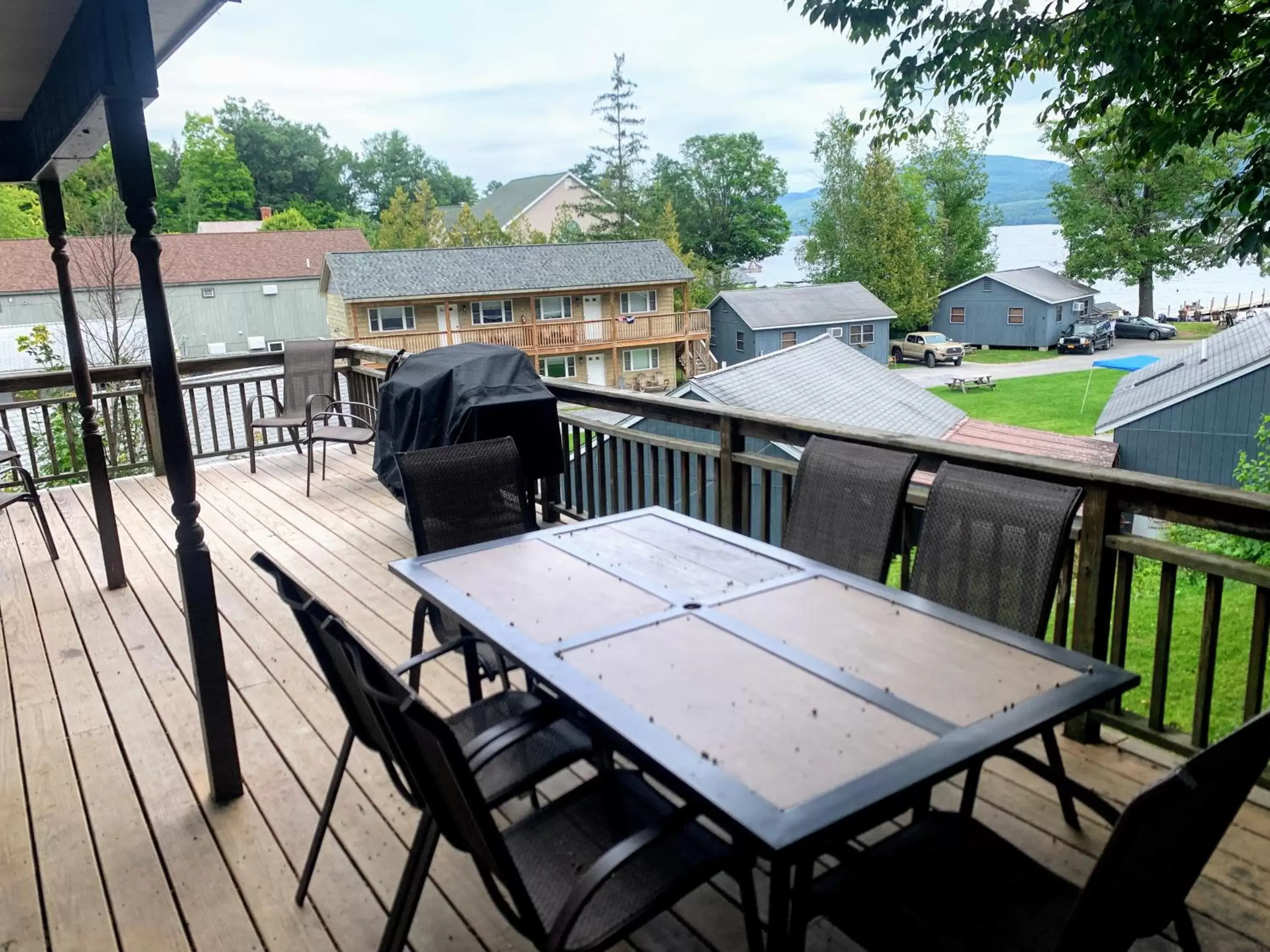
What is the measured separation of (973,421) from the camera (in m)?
18.9

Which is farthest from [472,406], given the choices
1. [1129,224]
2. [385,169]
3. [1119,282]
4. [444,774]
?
[385,169]

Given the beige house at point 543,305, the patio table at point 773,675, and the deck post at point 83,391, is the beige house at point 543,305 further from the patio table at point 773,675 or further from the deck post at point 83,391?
the patio table at point 773,675

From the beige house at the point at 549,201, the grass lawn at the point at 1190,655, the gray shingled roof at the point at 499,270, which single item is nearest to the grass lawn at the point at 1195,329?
the gray shingled roof at the point at 499,270

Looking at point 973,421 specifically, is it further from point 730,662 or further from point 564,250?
point 730,662

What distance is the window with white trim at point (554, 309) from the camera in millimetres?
25906

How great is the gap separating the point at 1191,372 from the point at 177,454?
59.4ft

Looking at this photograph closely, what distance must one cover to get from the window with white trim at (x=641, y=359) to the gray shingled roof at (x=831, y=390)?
9.53 metres

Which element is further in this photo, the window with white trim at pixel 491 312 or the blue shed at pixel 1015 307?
the blue shed at pixel 1015 307

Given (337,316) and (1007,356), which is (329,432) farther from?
(1007,356)

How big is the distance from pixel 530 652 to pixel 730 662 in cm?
44

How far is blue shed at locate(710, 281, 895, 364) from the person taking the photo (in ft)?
88.9

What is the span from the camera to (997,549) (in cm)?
219

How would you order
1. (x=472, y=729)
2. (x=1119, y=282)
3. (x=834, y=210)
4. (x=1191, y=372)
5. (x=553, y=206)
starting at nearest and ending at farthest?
(x=472, y=729)
(x=1191, y=372)
(x=1119, y=282)
(x=834, y=210)
(x=553, y=206)

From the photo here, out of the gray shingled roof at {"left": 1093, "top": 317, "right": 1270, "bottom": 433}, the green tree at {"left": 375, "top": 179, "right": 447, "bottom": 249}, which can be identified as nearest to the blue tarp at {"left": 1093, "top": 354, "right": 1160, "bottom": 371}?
the gray shingled roof at {"left": 1093, "top": 317, "right": 1270, "bottom": 433}
